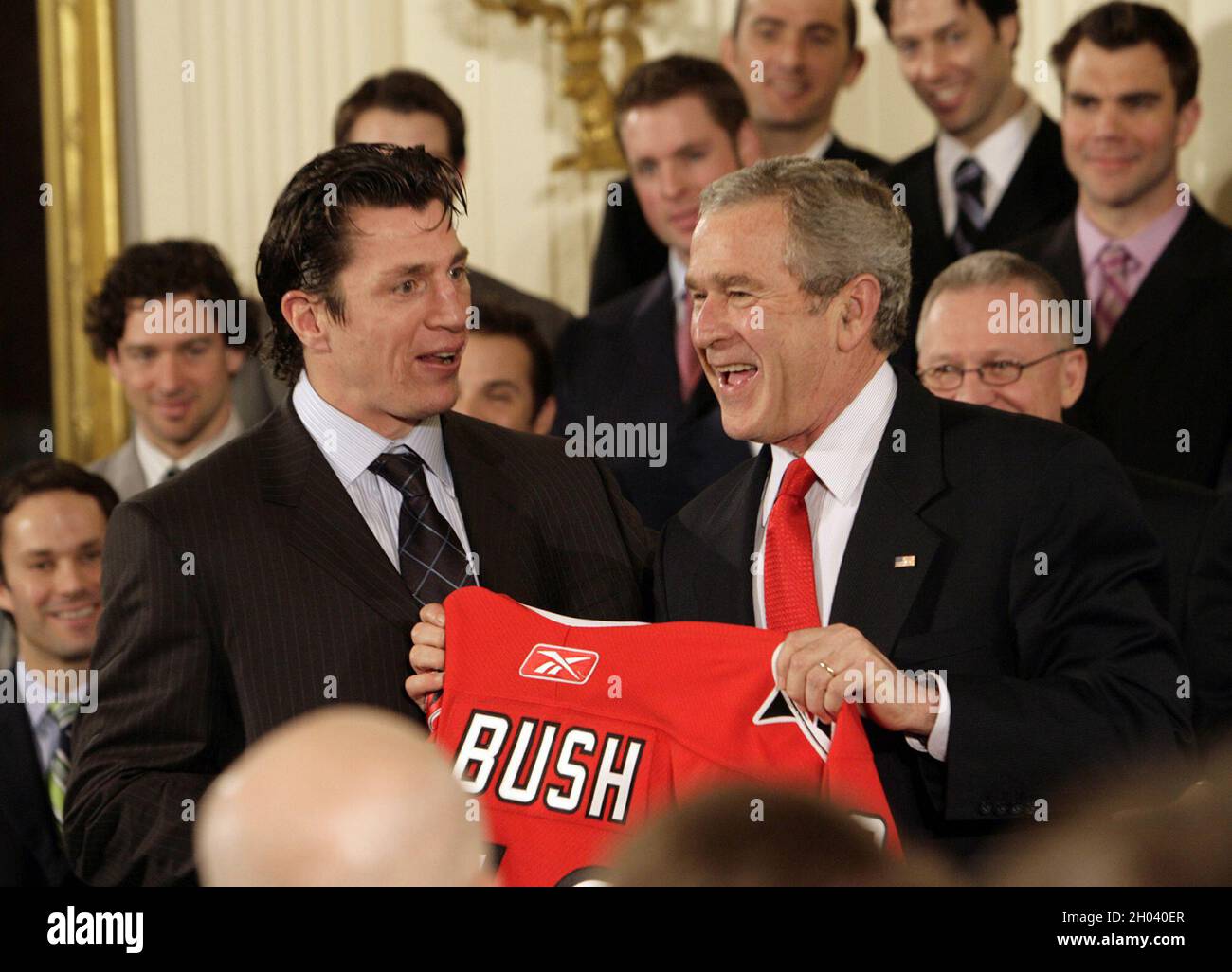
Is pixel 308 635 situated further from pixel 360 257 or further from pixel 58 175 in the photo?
pixel 58 175

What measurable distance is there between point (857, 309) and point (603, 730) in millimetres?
766

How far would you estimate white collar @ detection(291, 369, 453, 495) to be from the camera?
8.84ft

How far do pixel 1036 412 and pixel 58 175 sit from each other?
3315 millimetres

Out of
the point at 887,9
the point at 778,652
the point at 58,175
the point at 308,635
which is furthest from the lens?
the point at 58,175

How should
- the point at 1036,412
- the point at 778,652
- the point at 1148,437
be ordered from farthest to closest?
the point at 1148,437, the point at 1036,412, the point at 778,652

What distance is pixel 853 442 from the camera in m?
2.67

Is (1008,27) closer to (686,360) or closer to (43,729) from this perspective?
(686,360)

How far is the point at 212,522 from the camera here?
2570 millimetres

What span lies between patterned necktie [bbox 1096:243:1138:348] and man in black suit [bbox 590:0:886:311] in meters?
0.70

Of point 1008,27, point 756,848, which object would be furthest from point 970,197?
point 756,848

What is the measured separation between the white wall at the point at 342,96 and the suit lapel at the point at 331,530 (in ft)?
9.17

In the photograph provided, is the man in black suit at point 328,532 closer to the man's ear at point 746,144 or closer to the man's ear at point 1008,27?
the man's ear at point 746,144

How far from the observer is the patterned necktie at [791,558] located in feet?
8.45

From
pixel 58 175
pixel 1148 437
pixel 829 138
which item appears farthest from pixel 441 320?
pixel 58 175
